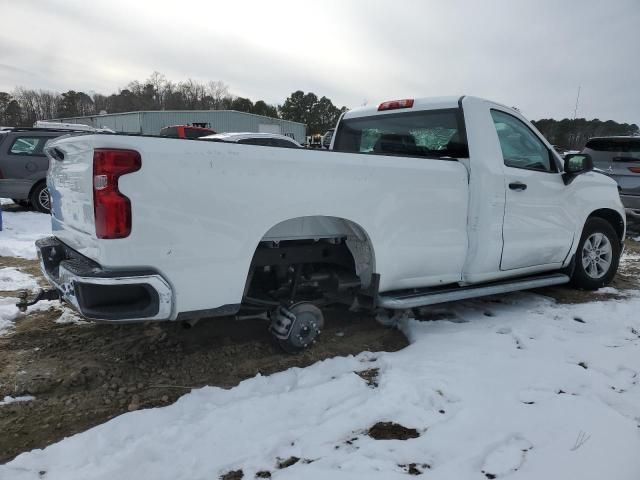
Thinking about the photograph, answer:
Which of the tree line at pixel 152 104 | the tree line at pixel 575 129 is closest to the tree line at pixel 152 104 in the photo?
the tree line at pixel 152 104

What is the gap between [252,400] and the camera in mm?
2830

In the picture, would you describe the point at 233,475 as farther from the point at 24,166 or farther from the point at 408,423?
the point at 24,166

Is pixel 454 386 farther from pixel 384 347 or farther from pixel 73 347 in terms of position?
pixel 73 347

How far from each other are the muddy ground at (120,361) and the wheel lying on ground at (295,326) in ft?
0.37

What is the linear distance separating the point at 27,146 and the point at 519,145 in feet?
31.8

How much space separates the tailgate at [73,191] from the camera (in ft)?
8.63

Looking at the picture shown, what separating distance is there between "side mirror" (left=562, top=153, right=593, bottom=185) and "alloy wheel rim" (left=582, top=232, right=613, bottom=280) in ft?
3.16

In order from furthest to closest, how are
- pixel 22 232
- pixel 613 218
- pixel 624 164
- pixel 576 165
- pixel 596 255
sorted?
pixel 624 164 < pixel 22 232 < pixel 613 218 < pixel 596 255 < pixel 576 165

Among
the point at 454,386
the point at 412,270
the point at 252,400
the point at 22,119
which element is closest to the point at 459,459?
the point at 454,386

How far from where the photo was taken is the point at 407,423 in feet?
8.63

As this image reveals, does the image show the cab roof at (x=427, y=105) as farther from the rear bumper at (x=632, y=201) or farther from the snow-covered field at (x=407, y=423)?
the rear bumper at (x=632, y=201)

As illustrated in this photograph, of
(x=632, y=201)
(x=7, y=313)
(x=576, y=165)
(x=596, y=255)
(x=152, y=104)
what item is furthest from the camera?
(x=152, y=104)

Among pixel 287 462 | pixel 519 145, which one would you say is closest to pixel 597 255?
pixel 519 145

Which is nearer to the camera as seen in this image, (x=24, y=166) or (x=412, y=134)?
(x=412, y=134)
